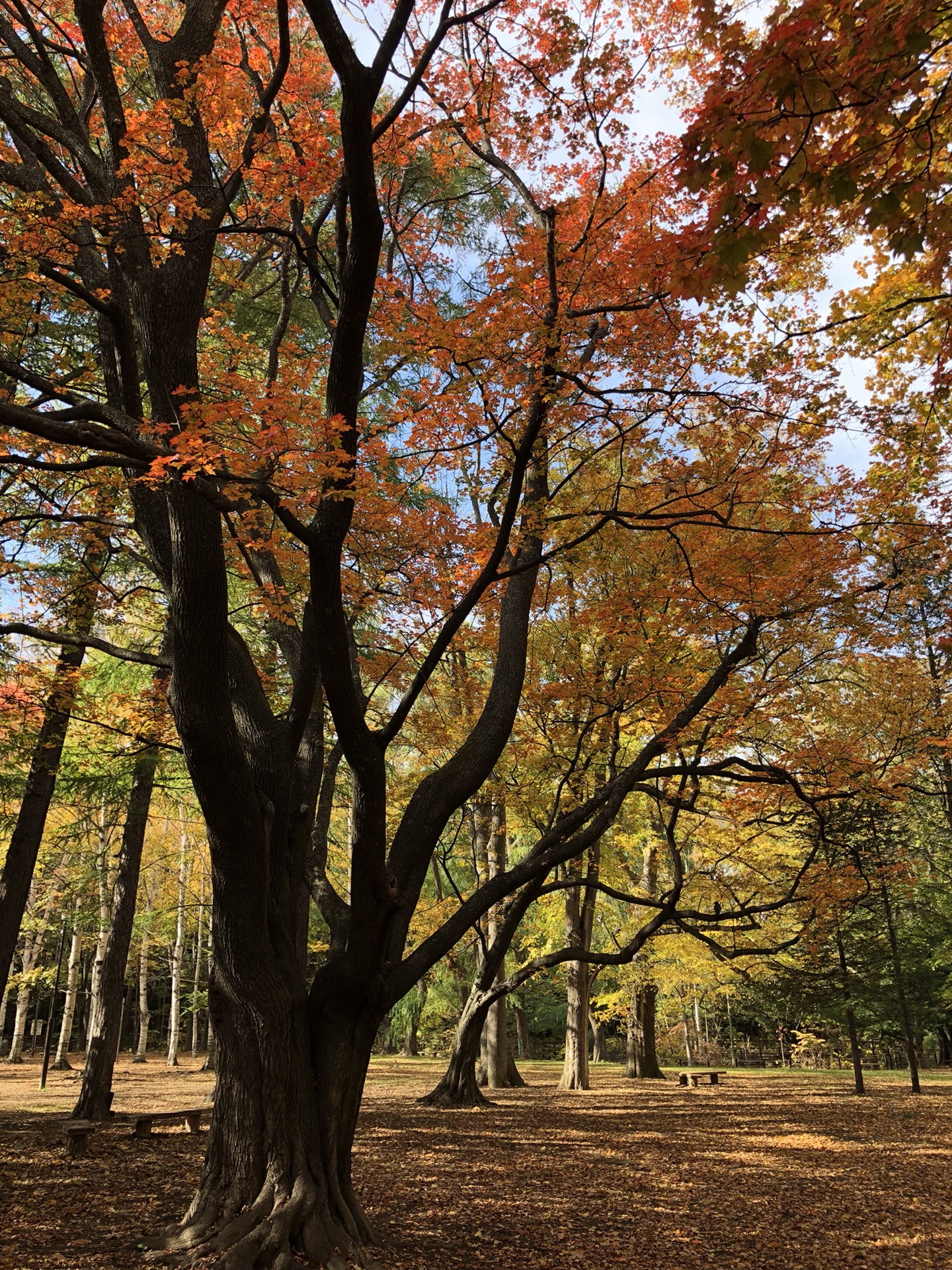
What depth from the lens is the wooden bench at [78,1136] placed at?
7156mm

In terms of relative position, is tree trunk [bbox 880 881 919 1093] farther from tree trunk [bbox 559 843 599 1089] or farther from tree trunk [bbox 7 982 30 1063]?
tree trunk [bbox 7 982 30 1063]

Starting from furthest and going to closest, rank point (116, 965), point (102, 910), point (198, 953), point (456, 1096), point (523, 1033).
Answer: point (523, 1033) < point (198, 953) < point (102, 910) < point (456, 1096) < point (116, 965)

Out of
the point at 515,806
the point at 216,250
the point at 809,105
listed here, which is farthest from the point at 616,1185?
the point at 216,250

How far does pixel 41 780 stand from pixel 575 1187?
7.36 m

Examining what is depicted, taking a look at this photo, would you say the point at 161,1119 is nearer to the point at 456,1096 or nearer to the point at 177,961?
the point at 456,1096

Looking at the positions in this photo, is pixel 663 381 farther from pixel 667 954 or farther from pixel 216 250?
pixel 667 954

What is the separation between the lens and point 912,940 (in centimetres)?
1652

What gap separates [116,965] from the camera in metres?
10.1

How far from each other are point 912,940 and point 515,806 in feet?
31.5

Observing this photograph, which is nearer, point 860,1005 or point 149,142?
point 149,142

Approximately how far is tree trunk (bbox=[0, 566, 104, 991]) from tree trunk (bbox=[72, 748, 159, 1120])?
1089 mm

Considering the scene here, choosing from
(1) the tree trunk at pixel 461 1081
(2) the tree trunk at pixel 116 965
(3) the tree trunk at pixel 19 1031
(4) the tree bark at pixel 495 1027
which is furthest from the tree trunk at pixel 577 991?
(3) the tree trunk at pixel 19 1031

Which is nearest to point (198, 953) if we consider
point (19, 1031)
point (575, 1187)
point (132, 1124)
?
point (19, 1031)

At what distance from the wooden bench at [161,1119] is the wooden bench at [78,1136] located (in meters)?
0.87
